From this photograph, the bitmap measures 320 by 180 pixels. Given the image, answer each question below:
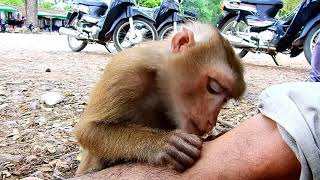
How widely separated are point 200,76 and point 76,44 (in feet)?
36.6

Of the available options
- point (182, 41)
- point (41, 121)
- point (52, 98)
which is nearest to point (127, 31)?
point (52, 98)

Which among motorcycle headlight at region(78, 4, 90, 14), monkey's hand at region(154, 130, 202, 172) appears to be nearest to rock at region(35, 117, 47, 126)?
monkey's hand at region(154, 130, 202, 172)

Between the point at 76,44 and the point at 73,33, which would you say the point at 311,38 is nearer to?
the point at 73,33

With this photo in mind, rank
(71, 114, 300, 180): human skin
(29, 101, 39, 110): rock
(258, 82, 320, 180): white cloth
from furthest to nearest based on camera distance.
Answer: (29, 101, 39, 110): rock, (71, 114, 300, 180): human skin, (258, 82, 320, 180): white cloth

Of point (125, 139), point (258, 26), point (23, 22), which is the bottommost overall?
point (23, 22)

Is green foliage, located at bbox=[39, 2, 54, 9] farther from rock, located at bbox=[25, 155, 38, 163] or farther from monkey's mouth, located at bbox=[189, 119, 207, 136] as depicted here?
monkey's mouth, located at bbox=[189, 119, 207, 136]

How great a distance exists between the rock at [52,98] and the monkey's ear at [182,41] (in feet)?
9.68

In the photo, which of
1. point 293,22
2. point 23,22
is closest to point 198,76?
point 293,22

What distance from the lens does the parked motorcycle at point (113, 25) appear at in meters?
11.0

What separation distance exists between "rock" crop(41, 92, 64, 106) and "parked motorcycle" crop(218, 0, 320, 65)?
483cm

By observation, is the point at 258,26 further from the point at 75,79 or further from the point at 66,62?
the point at 75,79

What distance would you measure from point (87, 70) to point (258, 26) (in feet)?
12.7

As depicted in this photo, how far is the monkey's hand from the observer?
175 cm

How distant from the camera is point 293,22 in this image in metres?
9.70
